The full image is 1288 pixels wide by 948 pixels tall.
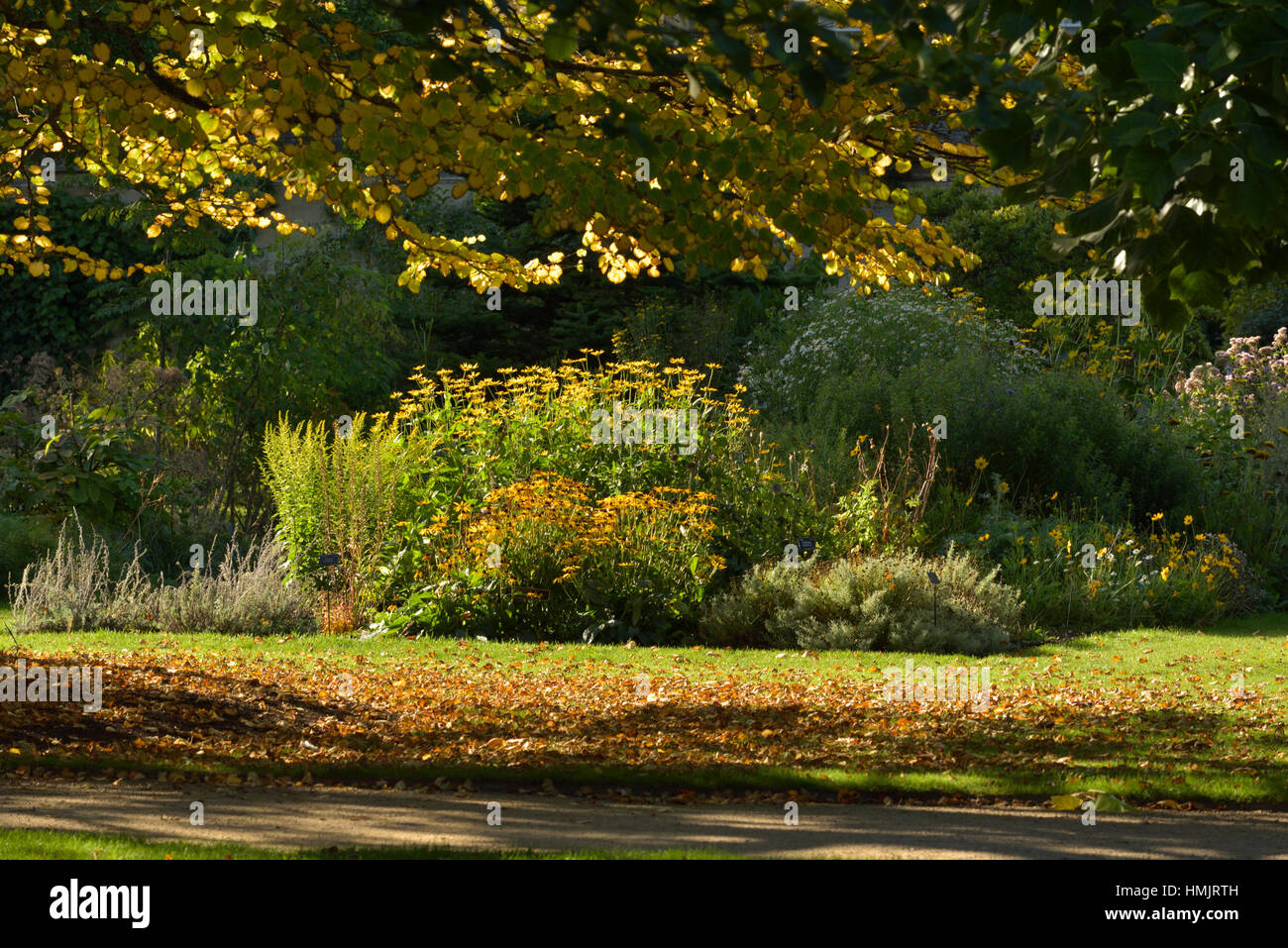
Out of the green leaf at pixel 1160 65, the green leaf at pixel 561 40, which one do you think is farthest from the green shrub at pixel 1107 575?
the green leaf at pixel 561 40

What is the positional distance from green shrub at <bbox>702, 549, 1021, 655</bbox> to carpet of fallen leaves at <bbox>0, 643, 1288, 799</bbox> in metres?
1.11

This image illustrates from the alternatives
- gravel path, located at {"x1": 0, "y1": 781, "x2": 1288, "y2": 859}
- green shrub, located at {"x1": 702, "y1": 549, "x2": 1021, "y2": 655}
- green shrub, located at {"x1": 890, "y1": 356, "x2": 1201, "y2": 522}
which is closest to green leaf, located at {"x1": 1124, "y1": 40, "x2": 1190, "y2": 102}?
gravel path, located at {"x1": 0, "y1": 781, "x2": 1288, "y2": 859}

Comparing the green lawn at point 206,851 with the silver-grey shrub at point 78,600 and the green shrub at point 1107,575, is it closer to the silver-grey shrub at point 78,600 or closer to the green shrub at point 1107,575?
the silver-grey shrub at point 78,600

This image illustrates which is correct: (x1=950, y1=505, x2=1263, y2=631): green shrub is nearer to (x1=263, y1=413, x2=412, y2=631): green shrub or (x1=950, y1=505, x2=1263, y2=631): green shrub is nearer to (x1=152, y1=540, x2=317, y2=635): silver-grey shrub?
(x1=263, y1=413, x2=412, y2=631): green shrub

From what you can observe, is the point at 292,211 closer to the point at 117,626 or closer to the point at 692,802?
the point at 117,626

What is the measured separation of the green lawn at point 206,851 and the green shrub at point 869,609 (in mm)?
5234

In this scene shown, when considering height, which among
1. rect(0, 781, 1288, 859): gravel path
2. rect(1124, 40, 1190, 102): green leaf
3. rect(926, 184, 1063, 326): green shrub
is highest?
rect(926, 184, 1063, 326): green shrub

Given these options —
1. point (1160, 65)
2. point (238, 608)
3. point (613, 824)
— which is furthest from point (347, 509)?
point (1160, 65)

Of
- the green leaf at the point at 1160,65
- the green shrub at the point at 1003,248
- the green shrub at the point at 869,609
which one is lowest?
A: the green shrub at the point at 869,609

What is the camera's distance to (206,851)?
4.00 metres

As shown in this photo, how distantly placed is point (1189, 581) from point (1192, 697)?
345cm

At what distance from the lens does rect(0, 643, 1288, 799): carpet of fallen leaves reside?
5.79 m

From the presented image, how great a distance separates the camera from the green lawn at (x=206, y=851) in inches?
155
